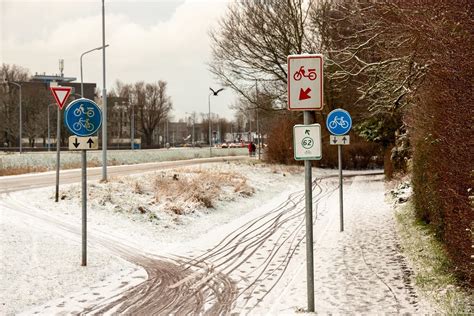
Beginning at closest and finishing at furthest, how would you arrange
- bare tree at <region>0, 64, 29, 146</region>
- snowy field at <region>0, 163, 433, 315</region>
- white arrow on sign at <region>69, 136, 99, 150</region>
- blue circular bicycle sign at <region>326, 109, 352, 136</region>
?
snowy field at <region>0, 163, 433, 315</region>
white arrow on sign at <region>69, 136, 99, 150</region>
blue circular bicycle sign at <region>326, 109, 352, 136</region>
bare tree at <region>0, 64, 29, 146</region>

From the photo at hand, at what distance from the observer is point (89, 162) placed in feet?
105

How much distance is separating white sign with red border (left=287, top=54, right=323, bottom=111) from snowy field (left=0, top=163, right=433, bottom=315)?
8.40ft

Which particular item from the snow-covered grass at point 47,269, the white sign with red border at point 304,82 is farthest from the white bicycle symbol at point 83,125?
the white sign with red border at point 304,82

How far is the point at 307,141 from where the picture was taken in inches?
222

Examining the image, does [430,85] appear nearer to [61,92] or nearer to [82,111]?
[82,111]

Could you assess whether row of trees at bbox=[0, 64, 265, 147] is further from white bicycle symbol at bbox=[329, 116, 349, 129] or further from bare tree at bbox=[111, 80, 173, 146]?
white bicycle symbol at bbox=[329, 116, 349, 129]

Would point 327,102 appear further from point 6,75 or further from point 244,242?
point 6,75

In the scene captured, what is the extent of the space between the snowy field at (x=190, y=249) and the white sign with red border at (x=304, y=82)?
8.40ft

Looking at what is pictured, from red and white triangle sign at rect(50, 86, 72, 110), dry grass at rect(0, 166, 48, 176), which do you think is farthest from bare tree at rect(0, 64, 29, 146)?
red and white triangle sign at rect(50, 86, 72, 110)

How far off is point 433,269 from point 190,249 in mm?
4913

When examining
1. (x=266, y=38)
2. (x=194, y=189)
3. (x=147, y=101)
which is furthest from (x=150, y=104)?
(x=194, y=189)

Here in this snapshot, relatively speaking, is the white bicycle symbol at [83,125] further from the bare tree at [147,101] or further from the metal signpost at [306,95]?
the bare tree at [147,101]

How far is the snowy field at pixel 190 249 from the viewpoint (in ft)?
20.9

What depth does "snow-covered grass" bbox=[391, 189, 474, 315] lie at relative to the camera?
5742mm
